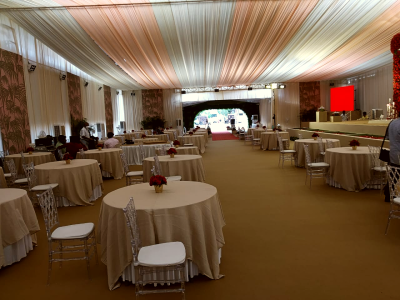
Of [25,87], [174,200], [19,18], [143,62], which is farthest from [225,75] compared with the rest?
[174,200]

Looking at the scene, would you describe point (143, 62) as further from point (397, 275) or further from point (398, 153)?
point (397, 275)

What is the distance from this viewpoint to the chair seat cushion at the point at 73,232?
10.1 feet

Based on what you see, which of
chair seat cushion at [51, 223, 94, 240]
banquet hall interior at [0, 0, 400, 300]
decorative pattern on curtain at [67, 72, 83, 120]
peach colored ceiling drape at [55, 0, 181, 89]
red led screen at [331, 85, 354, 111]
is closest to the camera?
banquet hall interior at [0, 0, 400, 300]

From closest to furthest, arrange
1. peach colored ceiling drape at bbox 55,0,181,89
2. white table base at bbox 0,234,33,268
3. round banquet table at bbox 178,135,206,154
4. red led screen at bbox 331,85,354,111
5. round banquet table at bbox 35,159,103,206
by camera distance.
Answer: white table base at bbox 0,234,33,268, round banquet table at bbox 35,159,103,206, peach colored ceiling drape at bbox 55,0,181,89, round banquet table at bbox 178,135,206,154, red led screen at bbox 331,85,354,111

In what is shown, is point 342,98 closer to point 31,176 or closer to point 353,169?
point 353,169

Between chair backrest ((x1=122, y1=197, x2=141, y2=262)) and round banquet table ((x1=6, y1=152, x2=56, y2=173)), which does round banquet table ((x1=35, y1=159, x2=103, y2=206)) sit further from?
chair backrest ((x1=122, y1=197, x2=141, y2=262))

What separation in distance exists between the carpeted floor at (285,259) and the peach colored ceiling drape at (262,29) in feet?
14.5

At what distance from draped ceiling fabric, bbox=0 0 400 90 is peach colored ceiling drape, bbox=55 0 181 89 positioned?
0.07 feet

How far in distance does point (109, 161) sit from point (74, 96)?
720cm

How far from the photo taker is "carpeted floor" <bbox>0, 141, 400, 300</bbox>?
2828 mm

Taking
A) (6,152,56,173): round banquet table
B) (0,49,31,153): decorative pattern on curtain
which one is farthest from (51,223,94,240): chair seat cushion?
(0,49,31,153): decorative pattern on curtain

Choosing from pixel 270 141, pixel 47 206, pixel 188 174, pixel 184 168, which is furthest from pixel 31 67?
pixel 270 141

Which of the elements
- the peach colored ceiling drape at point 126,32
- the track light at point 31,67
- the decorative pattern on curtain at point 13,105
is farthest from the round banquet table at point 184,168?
the track light at point 31,67

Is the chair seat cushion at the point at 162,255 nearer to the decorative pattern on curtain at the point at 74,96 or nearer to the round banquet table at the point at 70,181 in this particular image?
the round banquet table at the point at 70,181
